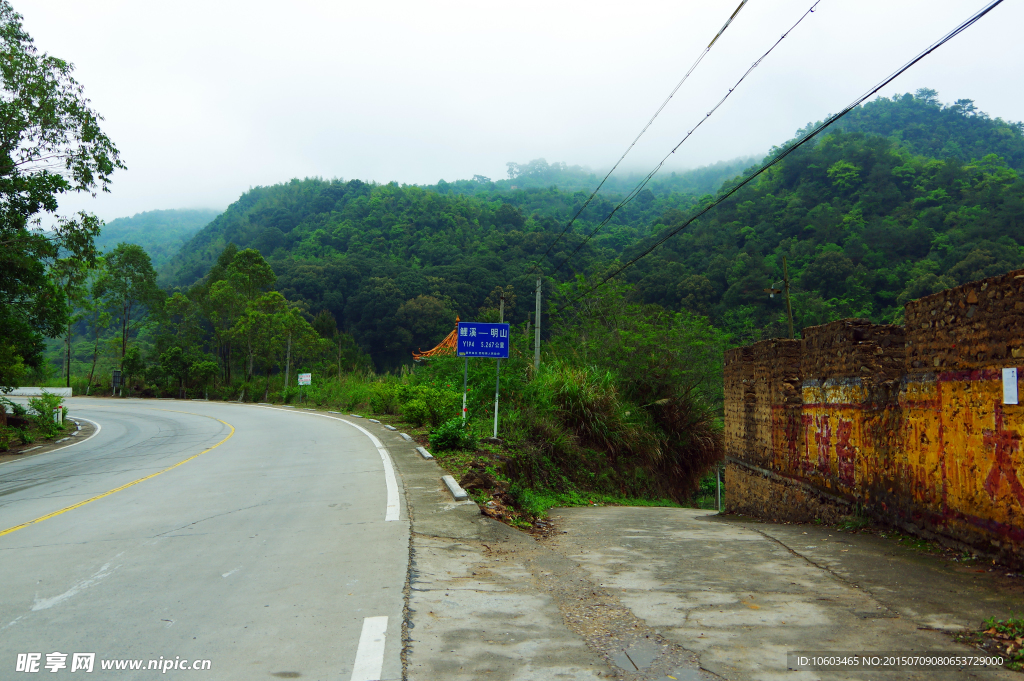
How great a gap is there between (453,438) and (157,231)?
172931 mm

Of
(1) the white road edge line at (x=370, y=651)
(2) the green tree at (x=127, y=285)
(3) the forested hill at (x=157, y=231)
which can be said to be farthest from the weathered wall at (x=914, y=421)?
(3) the forested hill at (x=157, y=231)

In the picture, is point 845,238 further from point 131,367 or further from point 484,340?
point 131,367

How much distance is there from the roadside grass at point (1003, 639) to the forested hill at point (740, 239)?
1077 inches

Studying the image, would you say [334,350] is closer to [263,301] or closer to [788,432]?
[263,301]

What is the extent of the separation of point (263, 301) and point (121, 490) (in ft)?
146

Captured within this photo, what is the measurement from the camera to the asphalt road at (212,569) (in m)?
4.07

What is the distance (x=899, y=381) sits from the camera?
26.8ft

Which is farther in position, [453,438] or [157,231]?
[157,231]

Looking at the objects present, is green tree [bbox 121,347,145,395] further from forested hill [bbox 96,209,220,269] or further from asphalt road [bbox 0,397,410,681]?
forested hill [bbox 96,209,220,269]

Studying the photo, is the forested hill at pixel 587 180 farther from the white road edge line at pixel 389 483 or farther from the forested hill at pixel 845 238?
the white road edge line at pixel 389 483

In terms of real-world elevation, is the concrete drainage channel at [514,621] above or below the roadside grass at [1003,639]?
below

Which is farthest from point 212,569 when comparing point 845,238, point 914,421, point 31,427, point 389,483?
point 845,238

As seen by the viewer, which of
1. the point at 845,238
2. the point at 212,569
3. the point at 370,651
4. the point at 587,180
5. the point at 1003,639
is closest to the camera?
the point at 370,651

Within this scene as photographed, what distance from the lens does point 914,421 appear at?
7.65 m
